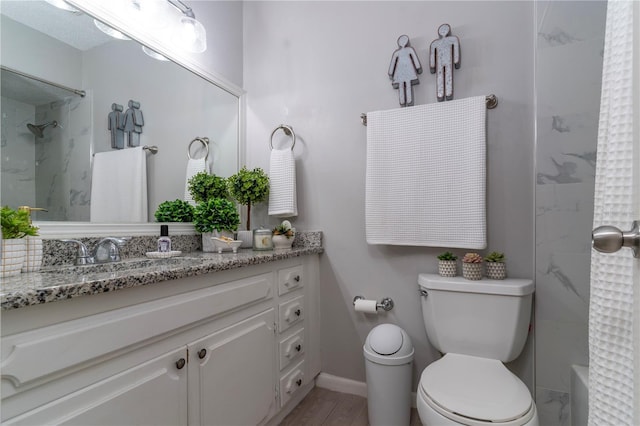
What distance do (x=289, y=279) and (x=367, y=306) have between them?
0.43 m

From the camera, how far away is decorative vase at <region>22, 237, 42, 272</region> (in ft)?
3.23

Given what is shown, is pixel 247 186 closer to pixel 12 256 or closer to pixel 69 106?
pixel 69 106

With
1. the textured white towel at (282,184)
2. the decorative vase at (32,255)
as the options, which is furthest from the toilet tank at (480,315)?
the decorative vase at (32,255)

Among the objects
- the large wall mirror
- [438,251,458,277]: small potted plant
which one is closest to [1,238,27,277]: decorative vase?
the large wall mirror

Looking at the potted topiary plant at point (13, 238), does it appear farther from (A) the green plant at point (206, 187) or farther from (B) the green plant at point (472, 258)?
(B) the green plant at point (472, 258)

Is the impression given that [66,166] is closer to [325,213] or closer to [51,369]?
[51,369]

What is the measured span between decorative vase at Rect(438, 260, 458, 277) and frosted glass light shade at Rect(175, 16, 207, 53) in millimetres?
1623

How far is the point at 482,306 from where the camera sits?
1.37 metres

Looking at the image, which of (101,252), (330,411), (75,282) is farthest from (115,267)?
(330,411)

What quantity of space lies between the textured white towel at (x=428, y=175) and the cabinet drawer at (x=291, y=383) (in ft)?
2.51

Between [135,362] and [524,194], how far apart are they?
5.27 feet

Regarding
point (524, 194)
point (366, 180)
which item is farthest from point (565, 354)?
point (366, 180)

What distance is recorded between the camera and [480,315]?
1.38 m

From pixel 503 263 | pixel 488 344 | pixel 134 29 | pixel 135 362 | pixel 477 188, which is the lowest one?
pixel 488 344
